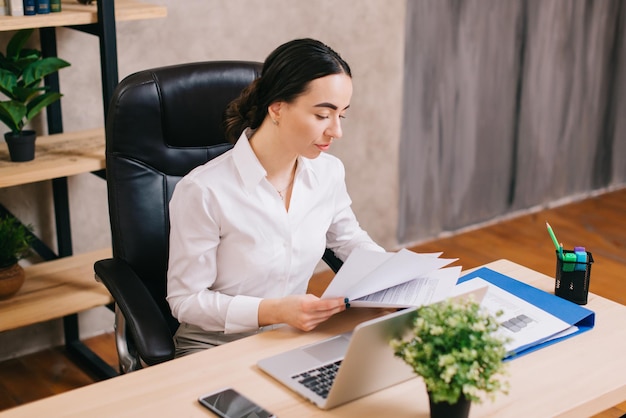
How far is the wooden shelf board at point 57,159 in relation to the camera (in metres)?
2.41

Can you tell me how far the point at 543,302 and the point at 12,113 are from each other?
154 centimetres

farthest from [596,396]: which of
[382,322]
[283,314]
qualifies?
[283,314]

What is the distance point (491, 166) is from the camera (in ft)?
13.5

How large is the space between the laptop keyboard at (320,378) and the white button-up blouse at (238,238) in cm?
28

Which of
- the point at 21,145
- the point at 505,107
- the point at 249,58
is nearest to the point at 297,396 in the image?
the point at 21,145

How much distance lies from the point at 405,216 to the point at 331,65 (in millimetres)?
2139

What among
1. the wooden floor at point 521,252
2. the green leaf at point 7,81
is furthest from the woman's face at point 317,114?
the wooden floor at point 521,252

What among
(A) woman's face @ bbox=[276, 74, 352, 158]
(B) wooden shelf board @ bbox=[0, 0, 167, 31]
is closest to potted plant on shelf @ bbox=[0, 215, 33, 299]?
(B) wooden shelf board @ bbox=[0, 0, 167, 31]

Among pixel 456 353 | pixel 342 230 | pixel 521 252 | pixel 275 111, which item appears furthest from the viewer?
pixel 521 252

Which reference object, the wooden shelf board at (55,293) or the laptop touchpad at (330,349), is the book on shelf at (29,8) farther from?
the laptop touchpad at (330,349)

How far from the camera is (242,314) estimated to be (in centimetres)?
174

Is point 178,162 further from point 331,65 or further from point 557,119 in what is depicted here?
point 557,119

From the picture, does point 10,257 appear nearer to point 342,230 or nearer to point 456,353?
point 342,230

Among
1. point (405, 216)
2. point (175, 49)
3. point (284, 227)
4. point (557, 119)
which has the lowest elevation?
point (405, 216)
